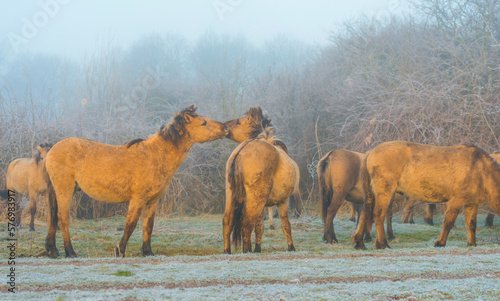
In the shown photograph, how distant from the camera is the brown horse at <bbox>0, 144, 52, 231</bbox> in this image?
10.3m

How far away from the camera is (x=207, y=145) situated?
53.3ft

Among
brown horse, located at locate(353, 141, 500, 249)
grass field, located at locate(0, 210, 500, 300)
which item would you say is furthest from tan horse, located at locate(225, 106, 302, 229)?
grass field, located at locate(0, 210, 500, 300)

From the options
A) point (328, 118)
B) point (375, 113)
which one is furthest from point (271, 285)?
point (328, 118)

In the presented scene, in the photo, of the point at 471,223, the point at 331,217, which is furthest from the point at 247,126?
the point at 471,223

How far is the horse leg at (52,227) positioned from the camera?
22.9ft

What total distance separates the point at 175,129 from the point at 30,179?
4.86 meters

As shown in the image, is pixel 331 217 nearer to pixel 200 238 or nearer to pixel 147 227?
pixel 200 238

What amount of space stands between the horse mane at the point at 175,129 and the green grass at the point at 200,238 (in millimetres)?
1866

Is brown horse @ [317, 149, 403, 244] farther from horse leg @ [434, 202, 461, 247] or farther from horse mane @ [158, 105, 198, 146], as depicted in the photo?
horse mane @ [158, 105, 198, 146]

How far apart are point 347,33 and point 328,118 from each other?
4.90m

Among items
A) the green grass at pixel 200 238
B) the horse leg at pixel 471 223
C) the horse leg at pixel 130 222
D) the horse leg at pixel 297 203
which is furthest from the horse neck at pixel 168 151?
the horse leg at pixel 297 203

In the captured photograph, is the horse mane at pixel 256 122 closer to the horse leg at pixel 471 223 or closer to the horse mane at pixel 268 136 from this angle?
the horse mane at pixel 268 136

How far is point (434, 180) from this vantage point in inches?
309

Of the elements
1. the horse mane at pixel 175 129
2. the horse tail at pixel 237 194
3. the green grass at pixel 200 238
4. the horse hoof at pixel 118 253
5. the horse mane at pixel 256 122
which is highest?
the horse mane at pixel 256 122
